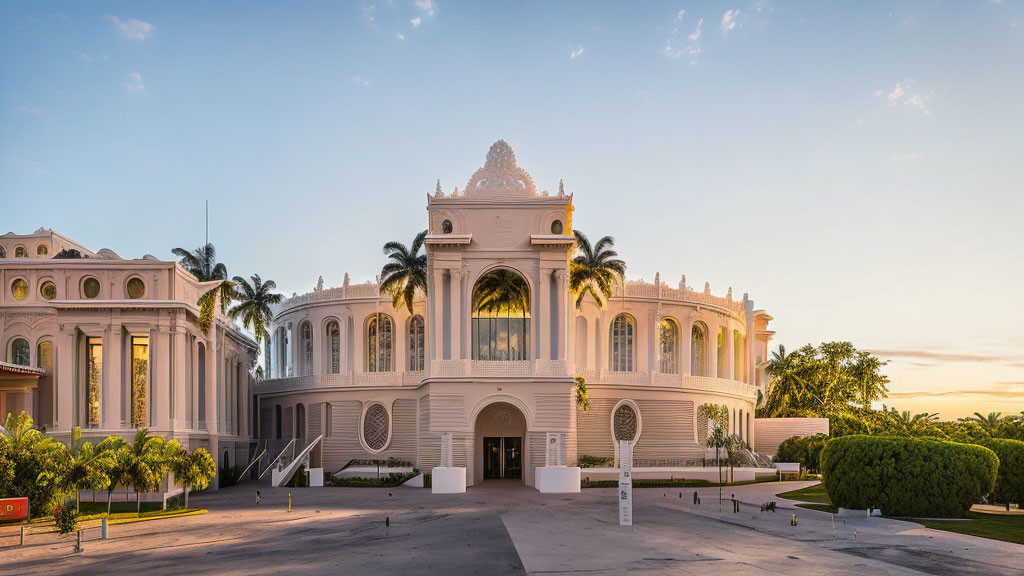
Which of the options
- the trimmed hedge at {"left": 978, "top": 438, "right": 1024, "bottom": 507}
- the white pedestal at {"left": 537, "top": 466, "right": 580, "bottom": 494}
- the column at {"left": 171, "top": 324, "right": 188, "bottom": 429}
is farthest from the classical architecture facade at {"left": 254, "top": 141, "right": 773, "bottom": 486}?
the trimmed hedge at {"left": 978, "top": 438, "right": 1024, "bottom": 507}

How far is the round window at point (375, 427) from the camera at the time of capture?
54.7 m

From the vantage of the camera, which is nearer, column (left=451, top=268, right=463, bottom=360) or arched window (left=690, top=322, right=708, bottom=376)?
column (left=451, top=268, right=463, bottom=360)

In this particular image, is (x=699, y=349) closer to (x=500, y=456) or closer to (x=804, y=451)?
(x=804, y=451)

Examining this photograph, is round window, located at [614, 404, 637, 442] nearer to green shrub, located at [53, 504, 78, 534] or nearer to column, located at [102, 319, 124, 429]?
column, located at [102, 319, 124, 429]

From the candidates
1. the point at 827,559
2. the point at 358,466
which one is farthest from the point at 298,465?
the point at 827,559

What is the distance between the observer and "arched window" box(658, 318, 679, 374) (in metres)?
57.2

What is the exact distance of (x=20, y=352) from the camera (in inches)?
1845

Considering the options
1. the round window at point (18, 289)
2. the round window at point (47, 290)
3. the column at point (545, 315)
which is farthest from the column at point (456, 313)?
the round window at point (18, 289)

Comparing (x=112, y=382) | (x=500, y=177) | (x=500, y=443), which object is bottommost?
(x=500, y=443)

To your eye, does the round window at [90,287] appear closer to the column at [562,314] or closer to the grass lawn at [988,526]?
the column at [562,314]

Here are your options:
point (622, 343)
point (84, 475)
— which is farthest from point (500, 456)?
point (84, 475)

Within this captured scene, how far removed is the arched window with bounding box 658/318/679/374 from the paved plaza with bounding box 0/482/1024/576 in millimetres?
22982

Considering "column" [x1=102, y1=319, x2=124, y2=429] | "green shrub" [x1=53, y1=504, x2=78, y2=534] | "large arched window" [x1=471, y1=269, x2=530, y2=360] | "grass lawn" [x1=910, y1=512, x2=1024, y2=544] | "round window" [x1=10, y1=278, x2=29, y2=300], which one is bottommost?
"grass lawn" [x1=910, y1=512, x2=1024, y2=544]

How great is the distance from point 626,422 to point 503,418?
30.3ft
